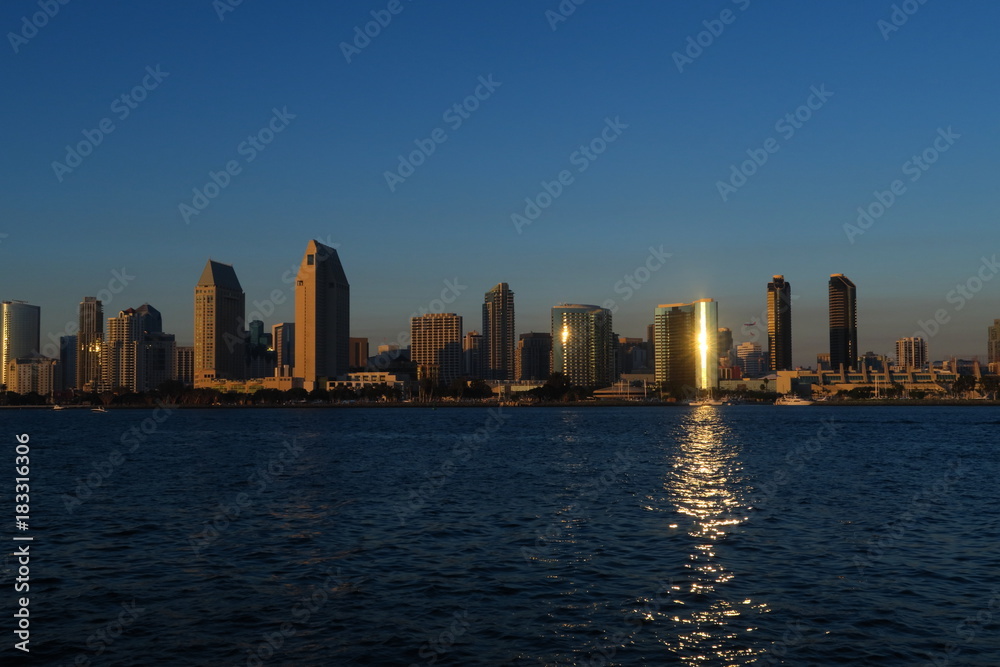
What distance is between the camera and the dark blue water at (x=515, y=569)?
21.6m

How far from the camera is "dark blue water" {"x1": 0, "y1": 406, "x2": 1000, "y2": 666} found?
70.7 ft

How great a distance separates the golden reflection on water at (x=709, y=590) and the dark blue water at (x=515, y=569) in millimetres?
114

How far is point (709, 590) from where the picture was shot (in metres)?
26.8

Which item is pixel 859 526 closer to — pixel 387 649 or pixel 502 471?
pixel 387 649

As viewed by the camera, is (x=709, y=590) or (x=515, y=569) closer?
(x=709, y=590)

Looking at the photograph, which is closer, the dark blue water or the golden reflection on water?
the golden reflection on water

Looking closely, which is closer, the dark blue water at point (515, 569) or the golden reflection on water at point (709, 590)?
the golden reflection on water at point (709, 590)

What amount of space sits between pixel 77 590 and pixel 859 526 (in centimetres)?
3337

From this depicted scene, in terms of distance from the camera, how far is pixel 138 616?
2431cm

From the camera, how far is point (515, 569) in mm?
30156

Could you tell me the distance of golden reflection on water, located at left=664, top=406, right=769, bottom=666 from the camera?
21.0 m

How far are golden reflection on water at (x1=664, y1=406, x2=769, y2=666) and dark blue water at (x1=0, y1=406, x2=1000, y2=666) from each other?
114mm

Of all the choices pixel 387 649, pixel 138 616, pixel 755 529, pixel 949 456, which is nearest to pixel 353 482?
pixel 755 529

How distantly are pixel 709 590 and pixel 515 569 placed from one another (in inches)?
283
